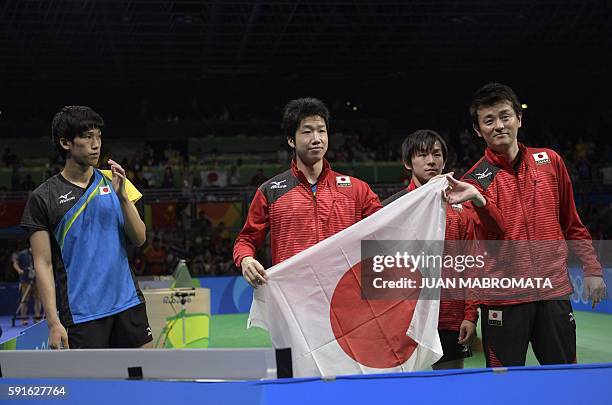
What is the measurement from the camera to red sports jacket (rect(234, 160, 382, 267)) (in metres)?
3.31

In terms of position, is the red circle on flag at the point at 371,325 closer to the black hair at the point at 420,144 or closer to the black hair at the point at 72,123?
the black hair at the point at 420,144

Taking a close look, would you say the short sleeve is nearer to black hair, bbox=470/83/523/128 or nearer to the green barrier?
black hair, bbox=470/83/523/128

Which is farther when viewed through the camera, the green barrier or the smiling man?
the green barrier

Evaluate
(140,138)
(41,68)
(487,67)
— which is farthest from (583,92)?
(41,68)

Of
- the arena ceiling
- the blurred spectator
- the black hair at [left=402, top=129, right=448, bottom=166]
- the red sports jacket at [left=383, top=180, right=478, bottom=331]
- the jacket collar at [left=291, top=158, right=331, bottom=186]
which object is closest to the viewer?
the red sports jacket at [left=383, top=180, right=478, bottom=331]

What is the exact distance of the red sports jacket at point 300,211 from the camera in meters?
3.31

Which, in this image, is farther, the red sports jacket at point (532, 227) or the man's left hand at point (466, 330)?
the man's left hand at point (466, 330)

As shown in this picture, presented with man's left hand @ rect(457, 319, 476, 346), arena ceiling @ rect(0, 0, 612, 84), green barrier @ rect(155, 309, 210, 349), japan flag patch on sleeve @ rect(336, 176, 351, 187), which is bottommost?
green barrier @ rect(155, 309, 210, 349)

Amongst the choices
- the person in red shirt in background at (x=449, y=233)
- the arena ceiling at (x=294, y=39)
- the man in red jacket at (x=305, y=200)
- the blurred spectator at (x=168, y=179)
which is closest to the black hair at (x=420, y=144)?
the person in red shirt in background at (x=449, y=233)

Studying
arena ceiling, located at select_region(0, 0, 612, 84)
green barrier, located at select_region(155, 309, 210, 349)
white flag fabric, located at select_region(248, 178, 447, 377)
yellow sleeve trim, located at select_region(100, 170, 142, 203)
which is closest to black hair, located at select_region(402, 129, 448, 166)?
white flag fabric, located at select_region(248, 178, 447, 377)

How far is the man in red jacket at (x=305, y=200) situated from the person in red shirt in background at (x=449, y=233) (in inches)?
19.2

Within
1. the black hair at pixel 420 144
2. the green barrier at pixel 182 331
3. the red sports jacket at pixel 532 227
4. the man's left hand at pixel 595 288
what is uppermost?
the black hair at pixel 420 144

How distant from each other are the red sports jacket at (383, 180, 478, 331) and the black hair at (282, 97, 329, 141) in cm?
68

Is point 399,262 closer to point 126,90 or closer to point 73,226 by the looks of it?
point 73,226
